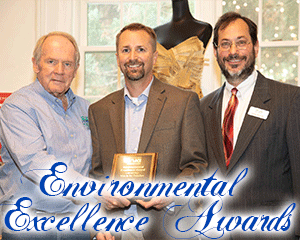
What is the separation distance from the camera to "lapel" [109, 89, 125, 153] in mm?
2419

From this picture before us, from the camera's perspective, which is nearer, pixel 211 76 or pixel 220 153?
pixel 220 153

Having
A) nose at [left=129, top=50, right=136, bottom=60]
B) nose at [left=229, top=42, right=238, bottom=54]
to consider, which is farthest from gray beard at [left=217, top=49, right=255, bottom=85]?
nose at [left=129, top=50, right=136, bottom=60]

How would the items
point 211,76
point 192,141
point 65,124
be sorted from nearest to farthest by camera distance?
point 192,141 < point 65,124 < point 211,76

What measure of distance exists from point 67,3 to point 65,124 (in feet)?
8.43

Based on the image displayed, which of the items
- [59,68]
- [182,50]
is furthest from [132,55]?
[182,50]

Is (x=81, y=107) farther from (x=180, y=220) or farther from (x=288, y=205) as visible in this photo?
(x=288, y=205)

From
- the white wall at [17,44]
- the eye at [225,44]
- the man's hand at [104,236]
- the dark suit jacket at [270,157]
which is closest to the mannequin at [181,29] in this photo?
the eye at [225,44]

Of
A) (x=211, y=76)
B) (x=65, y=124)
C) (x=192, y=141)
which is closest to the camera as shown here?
(x=192, y=141)

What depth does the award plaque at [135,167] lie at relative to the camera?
2191 mm

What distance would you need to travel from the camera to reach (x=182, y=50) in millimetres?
3553

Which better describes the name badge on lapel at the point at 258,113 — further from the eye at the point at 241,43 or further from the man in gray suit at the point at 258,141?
the eye at the point at 241,43

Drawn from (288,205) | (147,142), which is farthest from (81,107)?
(288,205)

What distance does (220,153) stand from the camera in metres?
2.46

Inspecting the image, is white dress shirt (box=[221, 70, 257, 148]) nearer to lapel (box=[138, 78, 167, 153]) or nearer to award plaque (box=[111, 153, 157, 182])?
lapel (box=[138, 78, 167, 153])
